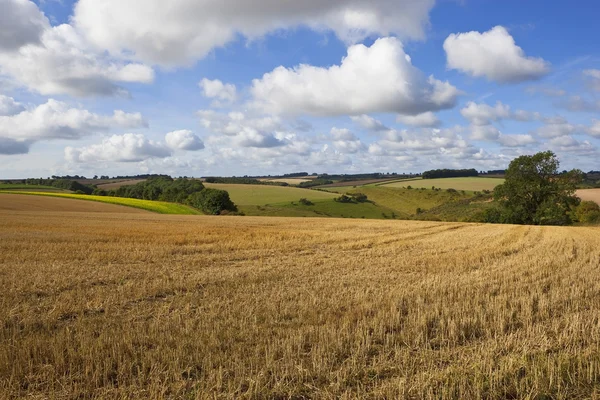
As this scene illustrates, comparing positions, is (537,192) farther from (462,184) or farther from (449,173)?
(449,173)

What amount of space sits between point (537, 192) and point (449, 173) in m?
120

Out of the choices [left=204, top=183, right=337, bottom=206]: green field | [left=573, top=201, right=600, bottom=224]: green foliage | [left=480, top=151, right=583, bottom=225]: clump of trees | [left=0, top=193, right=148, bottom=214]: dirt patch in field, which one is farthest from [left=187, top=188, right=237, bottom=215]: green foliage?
[left=573, top=201, right=600, bottom=224]: green foliage

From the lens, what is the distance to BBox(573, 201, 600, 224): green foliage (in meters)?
52.5

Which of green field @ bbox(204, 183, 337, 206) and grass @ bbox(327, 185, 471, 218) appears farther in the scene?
grass @ bbox(327, 185, 471, 218)

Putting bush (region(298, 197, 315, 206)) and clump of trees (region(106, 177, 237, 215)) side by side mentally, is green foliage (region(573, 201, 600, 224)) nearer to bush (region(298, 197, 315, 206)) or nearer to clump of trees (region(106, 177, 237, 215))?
clump of trees (region(106, 177, 237, 215))

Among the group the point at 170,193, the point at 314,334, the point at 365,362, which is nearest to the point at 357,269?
the point at 314,334

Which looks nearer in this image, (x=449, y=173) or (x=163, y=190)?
(x=163, y=190)

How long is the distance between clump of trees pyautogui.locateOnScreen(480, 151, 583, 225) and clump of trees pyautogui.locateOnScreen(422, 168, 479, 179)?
365 feet

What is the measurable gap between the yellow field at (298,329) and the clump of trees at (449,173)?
152594 millimetres

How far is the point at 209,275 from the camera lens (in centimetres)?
1391

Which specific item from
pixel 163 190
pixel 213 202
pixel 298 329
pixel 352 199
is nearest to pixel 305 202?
pixel 352 199

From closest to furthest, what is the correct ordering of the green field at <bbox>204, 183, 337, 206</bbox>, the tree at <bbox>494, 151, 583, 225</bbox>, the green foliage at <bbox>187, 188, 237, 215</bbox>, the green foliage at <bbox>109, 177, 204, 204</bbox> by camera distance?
the tree at <bbox>494, 151, 583, 225</bbox> → the green foliage at <bbox>187, 188, 237, 215</bbox> → the green foliage at <bbox>109, 177, 204, 204</bbox> → the green field at <bbox>204, 183, 337, 206</bbox>

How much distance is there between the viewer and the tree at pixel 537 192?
49.5 meters

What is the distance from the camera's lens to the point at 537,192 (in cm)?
5128
